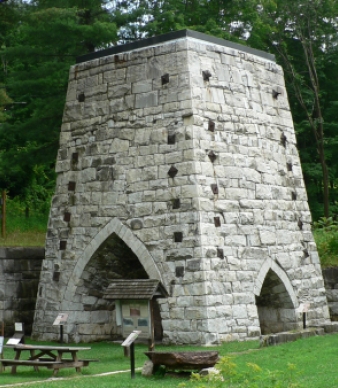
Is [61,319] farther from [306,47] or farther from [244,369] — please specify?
[306,47]

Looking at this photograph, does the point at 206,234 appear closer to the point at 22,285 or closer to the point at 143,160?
the point at 143,160

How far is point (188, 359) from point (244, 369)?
0.79 m

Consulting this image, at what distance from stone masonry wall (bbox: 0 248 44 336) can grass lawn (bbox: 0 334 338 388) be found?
2314 millimetres

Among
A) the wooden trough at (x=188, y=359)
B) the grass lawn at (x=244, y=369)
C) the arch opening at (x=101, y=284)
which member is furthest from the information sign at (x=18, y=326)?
the arch opening at (x=101, y=284)

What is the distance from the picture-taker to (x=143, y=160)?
14.7m

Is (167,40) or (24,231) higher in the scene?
(167,40)

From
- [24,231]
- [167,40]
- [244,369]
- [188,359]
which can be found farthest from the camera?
[24,231]

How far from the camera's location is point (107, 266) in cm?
1566

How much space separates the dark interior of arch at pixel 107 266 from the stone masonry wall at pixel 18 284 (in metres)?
1.88

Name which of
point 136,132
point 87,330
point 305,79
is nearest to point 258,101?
point 136,132

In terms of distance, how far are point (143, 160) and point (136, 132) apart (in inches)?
21.7

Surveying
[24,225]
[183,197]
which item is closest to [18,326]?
[183,197]

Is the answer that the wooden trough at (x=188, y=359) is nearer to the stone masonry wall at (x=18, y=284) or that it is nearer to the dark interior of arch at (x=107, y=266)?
the dark interior of arch at (x=107, y=266)

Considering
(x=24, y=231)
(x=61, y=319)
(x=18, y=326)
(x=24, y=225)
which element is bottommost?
(x=18, y=326)
